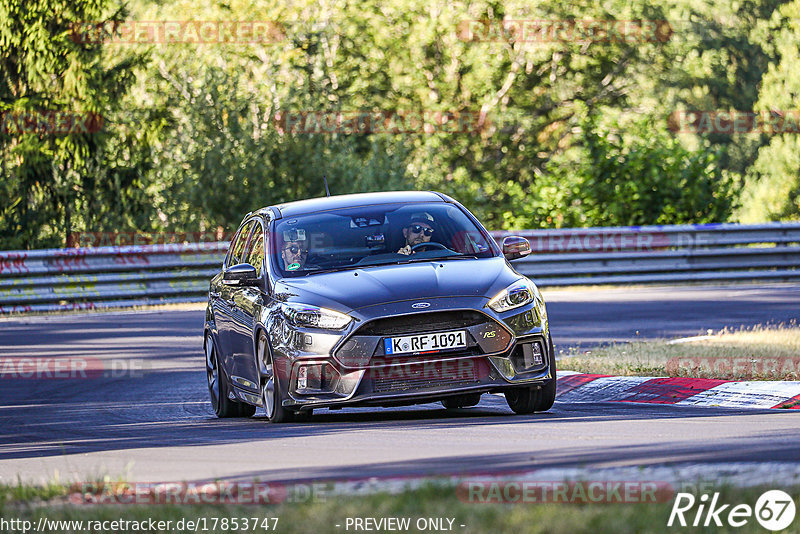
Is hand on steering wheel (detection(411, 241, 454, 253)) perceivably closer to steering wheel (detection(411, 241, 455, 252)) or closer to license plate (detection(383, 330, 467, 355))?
steering wheel (detection(411, 241, 455, 252))

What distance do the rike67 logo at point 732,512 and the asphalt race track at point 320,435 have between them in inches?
49.2

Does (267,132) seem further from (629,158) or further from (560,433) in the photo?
(560,433)

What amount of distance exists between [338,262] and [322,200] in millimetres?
1242

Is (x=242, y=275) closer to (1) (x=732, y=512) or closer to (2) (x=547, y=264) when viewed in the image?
(1) (x=732, y=512)

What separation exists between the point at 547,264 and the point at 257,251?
14.6 meters

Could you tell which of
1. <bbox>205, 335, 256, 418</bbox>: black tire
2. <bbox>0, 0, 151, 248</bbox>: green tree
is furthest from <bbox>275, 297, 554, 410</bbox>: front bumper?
<bbox>0, 0, 151, 248</bbox>: green tree

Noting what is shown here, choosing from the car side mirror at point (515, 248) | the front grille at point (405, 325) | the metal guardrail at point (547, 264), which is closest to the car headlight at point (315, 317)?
the front grille at point (405, 325)

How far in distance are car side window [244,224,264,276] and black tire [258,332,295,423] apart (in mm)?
752

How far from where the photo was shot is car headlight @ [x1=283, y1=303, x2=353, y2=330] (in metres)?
9.22

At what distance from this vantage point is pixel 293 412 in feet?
32.8

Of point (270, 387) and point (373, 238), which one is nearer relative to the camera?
point (270, 387)

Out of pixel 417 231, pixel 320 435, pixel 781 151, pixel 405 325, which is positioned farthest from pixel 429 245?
pixel 781 151

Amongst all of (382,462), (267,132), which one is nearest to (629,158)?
(267,132)

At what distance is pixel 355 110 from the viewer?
44.1 metres
